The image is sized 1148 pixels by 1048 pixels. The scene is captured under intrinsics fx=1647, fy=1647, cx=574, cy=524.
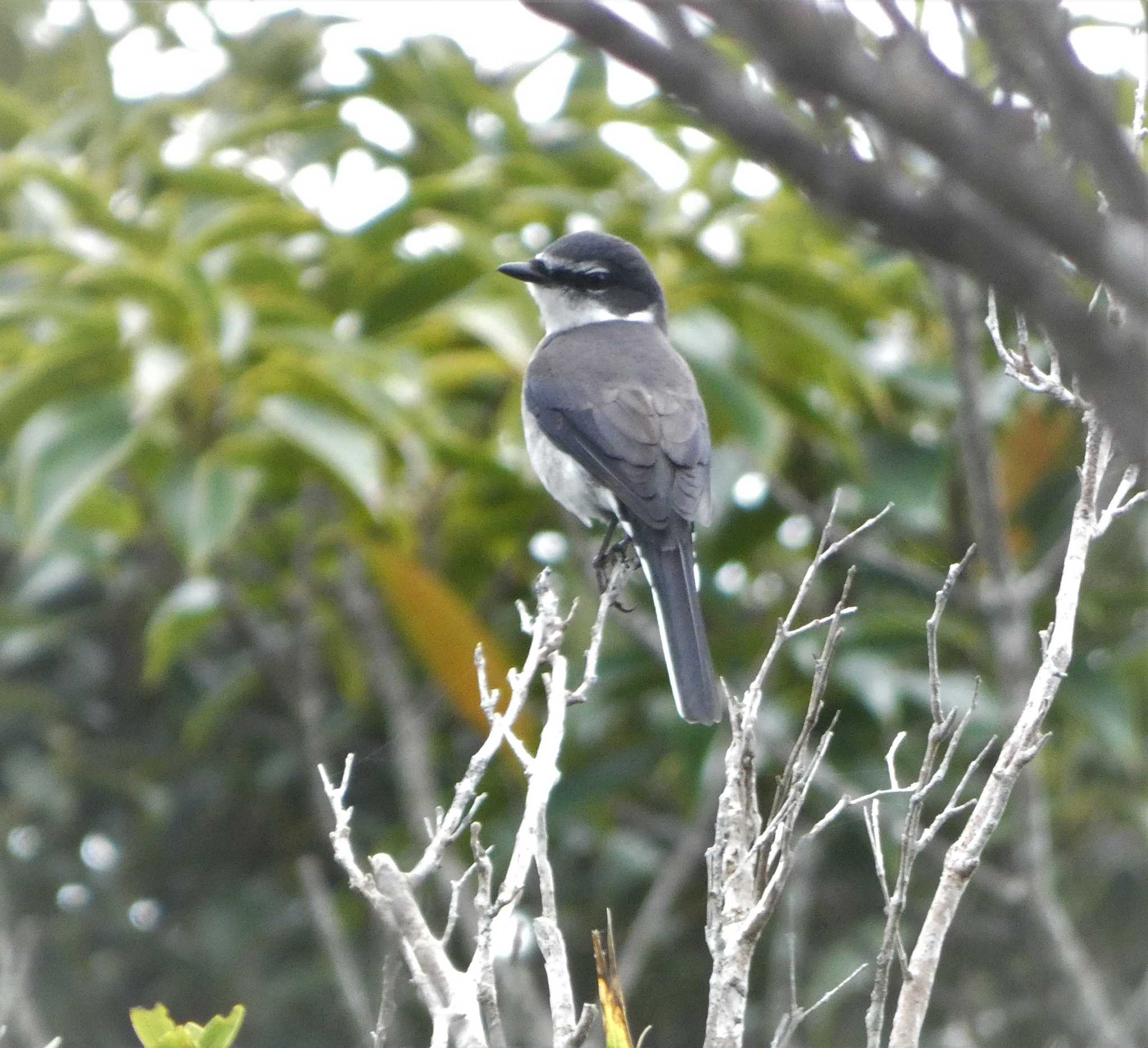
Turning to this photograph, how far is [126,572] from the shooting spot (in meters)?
4.78

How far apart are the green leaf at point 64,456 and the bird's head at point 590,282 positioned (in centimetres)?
109

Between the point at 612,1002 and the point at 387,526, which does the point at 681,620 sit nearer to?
the point at 387,526

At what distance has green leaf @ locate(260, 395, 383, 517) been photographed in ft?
12.5

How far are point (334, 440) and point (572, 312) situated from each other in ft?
5.08

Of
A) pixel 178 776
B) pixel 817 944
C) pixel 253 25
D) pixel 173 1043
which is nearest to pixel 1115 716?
pixel 817 944

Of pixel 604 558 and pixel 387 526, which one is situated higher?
pixel 387 526

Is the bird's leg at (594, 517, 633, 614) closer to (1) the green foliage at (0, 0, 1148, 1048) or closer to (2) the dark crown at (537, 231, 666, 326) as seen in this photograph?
(1) the green foliage at (0, 0, 1148, 1048)

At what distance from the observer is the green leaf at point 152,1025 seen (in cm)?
179

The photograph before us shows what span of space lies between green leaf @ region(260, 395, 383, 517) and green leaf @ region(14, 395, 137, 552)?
0.35 m

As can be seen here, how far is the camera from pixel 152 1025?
5.90 ft

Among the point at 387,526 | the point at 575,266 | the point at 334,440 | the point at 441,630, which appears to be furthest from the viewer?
the point at 575,266

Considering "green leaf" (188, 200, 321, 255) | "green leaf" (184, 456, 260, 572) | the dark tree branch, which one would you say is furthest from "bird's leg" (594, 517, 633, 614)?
the dark tree branch

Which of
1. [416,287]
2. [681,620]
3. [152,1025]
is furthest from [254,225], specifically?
[152,1025]

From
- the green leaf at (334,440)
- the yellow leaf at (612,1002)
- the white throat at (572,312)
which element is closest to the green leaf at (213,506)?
the green leaf at (334,440)
